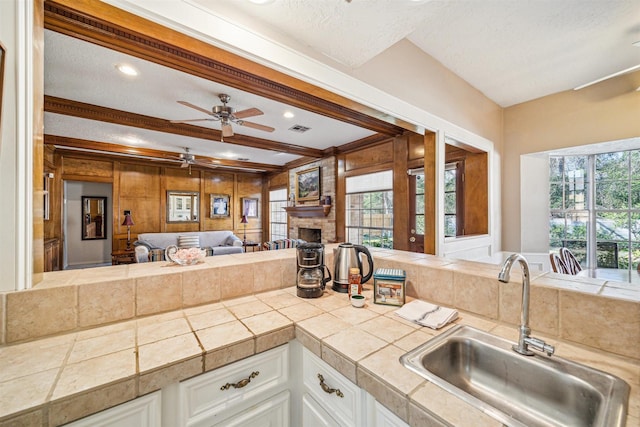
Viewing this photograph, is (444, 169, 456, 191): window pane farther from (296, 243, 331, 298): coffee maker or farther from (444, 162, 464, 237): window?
(296, 243, 331, 298): coffee maker

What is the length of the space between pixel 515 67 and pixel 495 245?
→ 2081mm

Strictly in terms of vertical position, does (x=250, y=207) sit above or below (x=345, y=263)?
above

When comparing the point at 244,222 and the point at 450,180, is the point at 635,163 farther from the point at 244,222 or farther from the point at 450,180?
the point at 244,222

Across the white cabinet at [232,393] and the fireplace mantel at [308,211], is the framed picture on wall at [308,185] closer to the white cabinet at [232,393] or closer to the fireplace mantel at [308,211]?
the fireplace mantel at [308,211]

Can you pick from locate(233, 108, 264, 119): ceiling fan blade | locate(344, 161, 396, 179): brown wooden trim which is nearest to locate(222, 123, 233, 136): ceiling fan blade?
locate(233, 108, 264, 119): ceiling fan blade

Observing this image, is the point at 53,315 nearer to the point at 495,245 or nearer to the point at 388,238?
the point at 388,238

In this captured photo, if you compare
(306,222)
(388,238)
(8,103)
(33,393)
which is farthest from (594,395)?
(306,222)

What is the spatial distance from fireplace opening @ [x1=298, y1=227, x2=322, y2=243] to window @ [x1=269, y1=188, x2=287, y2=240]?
1047 millimetres

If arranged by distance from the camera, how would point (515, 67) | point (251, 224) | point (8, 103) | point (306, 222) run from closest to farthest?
1. point (8, 103)
2. point (515, 67)
3. point (306, 222)
4. point (251, 224)

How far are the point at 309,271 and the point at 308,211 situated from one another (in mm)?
3949

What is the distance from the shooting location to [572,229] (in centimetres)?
332

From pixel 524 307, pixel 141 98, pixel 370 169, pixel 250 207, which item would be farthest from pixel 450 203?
pixel 250 207

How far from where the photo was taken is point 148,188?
6.33 metres

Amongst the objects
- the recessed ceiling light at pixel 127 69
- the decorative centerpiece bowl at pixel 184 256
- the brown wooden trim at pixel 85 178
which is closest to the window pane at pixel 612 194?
the decorative centerpiece bowl at pixel 184 256
